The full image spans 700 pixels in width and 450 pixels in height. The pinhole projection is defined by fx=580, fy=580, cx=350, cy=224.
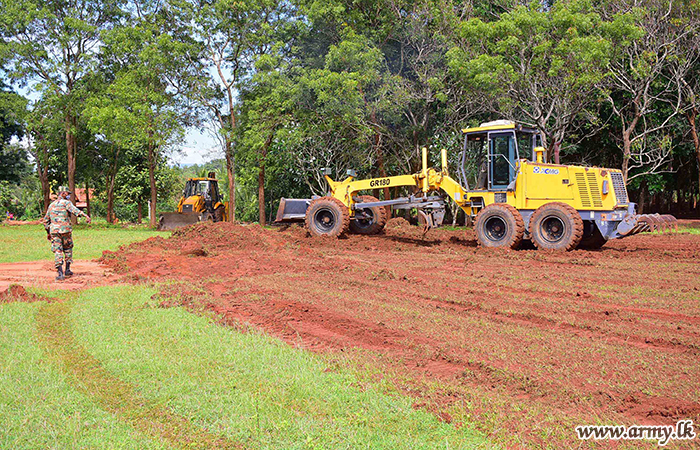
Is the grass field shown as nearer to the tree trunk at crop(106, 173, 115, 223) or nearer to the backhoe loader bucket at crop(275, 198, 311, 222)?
the backhoe loader bucket at crop(275, 198, 311, 222)

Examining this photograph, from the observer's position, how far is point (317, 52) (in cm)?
2853

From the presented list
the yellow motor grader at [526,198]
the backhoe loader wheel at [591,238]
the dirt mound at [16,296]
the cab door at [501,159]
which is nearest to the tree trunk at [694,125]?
the yellow motor grader at [526,198]

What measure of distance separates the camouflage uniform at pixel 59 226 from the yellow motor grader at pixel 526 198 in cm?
813

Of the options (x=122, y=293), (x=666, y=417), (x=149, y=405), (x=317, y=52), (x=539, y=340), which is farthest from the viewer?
(x=317, y=52)

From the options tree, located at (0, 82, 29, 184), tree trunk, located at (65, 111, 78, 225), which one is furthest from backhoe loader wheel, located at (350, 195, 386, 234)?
tree, located at (0, 82, 29, 184)

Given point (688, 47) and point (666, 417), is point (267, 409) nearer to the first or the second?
point (666, 417)

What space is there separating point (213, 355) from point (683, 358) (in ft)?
15.7

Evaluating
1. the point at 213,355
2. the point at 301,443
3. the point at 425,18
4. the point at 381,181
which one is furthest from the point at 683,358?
the point at 425,18

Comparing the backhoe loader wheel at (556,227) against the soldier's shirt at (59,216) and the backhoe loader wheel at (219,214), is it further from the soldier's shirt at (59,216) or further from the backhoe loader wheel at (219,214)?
the backhoe loader wheel at (219,214)

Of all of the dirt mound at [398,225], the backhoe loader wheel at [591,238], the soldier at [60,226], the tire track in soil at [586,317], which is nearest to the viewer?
the tire track in soil at [586,317]

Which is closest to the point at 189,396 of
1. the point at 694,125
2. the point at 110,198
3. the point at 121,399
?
the point at 121,399

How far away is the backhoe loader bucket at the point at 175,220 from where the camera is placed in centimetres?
2698
